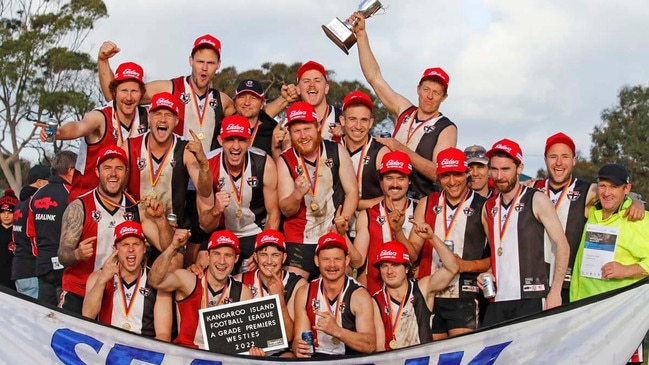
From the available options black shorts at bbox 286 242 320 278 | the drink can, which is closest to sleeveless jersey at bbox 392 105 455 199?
black shorts at bbox 286 242 320 278

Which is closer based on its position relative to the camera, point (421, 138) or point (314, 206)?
point (314, 206)

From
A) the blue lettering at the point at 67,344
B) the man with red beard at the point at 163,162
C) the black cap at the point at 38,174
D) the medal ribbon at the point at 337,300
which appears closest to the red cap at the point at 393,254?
the medal ribbon at the point at 337,300

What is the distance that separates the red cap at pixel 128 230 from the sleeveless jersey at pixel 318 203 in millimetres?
1718

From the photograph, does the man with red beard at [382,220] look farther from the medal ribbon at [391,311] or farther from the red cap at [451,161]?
the medal ribbon at [391,311]

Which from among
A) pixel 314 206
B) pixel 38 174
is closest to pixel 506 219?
pixel 314 206

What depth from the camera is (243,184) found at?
10.3 metres

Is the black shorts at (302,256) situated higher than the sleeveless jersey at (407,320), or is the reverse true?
the black shorts at (302,256)

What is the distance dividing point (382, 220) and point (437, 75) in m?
1.88

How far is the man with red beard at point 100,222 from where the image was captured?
31.8 ft

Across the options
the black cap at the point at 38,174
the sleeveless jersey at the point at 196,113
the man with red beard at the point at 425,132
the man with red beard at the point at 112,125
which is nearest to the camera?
the man with red beard at the point at 112,125

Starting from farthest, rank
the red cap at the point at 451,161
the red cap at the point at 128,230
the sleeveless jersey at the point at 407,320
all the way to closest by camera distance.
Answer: the red cap at the point at 451,161
the sleeveless jersey at the point at 407,320
the red cap at the point at 128,230

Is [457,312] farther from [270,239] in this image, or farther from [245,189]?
[245,189]

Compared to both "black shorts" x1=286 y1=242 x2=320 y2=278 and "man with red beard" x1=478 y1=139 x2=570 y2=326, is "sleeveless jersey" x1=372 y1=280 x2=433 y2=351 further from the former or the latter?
"black shorts" x1=286 y1=242 x2=320 y2=278

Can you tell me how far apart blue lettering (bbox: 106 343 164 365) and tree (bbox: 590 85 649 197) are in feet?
124
